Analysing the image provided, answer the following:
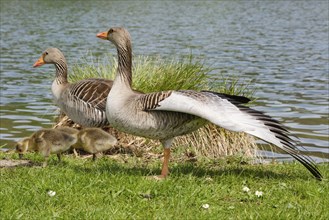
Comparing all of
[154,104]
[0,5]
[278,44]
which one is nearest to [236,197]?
[154,104]

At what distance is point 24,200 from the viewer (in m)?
7.20

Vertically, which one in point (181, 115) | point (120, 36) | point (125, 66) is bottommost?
point (181, 115)

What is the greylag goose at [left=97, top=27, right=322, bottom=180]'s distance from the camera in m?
7.89

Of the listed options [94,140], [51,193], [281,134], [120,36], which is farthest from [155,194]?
[94,140]

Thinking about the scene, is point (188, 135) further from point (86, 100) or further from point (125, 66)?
point (125, 66)

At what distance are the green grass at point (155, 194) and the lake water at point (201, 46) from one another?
17.9ft

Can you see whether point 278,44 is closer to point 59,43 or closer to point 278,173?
point 59,43

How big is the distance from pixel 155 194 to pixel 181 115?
1.26 metres

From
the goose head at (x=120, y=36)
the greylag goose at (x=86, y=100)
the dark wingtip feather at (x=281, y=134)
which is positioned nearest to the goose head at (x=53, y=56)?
the greylag goose at (x=86, y=100)

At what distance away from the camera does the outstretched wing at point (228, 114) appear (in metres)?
7.86

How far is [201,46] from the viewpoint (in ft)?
116

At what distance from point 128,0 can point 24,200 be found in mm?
78542

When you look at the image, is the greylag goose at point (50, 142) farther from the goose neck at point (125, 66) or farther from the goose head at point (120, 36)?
the goose head at point (120, 36)

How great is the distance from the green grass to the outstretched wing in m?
0.64
